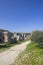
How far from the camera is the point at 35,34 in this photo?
64.5 meters

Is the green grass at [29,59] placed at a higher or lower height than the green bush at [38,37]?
lower

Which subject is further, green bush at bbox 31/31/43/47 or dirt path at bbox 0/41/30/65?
green bush at bbox 31/31/43/47

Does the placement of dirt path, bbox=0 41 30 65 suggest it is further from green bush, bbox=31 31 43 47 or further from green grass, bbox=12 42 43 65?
green bush, bbox=31 31 43 47

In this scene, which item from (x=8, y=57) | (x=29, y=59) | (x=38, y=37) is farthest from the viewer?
(x=38, y=37)

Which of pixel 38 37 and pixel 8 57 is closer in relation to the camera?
pixel 8 57

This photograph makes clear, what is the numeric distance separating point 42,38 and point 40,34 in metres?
2.58

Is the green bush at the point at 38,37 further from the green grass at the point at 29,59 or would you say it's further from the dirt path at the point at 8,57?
the green grass at the point at 29,59

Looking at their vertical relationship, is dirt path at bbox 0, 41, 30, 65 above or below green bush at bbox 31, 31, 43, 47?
below

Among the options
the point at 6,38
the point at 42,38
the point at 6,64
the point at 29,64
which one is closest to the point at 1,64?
the point at 6,64

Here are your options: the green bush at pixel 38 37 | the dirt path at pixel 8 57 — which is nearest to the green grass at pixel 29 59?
the dirt path at pixel 8 57

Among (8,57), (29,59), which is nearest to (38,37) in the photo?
(8,57)

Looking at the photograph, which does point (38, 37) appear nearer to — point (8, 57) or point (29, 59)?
point (8, 57)

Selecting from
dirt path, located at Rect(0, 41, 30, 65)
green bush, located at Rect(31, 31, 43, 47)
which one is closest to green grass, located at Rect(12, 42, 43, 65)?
dirt path, located at Rect(0, 41, 30, 65)

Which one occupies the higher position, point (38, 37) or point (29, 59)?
point (38, 37)
